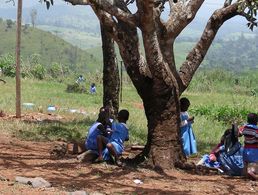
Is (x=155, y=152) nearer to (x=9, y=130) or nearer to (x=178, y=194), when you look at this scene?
(x=178, y=194)

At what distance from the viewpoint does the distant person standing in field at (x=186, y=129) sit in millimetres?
8836

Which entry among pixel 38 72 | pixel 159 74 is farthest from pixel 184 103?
pixel 38 72

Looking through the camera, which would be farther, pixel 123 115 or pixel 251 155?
pixel 123 115


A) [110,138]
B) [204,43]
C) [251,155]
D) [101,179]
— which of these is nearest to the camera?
[101,179]

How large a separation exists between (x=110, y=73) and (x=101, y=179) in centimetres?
508

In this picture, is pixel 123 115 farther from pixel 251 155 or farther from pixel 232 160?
pixel 251 155

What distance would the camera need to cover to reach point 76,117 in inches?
585


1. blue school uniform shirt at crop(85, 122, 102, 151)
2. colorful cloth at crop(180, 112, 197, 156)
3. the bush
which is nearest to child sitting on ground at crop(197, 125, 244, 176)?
colorful cloth at crop(180, 112, 197, 156)

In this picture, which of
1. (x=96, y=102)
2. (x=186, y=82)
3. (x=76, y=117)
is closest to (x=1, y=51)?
(x=96, y=102)

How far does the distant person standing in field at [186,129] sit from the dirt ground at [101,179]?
1283 millimetres

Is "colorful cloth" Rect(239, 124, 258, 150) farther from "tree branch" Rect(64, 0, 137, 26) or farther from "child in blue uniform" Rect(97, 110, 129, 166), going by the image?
"tree branch" Rect(64, 0, 137, 26)

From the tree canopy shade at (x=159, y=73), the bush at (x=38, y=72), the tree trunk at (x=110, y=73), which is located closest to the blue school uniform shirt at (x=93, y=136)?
the tree canopy shade at (x=159, y=73)

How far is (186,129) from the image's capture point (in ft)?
29.5

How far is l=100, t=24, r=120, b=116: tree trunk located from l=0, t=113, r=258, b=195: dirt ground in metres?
3.43
